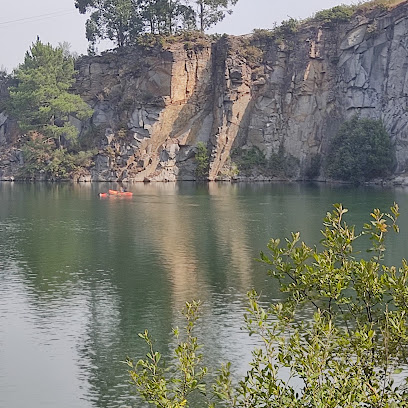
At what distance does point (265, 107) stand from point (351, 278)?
85.2m

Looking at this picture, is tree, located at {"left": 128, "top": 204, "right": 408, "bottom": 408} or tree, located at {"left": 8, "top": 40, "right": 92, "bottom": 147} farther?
tree, located at {"left": 8, "top": 40, "right": 92, "bottom": 147}

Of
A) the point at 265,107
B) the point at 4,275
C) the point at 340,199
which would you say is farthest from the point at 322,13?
the point at 4,275

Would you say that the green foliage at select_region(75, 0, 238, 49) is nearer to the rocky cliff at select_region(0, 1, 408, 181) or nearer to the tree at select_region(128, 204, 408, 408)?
the rocky cliff at select_region(0, 1, 408, 181)

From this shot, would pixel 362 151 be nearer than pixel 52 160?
Yes

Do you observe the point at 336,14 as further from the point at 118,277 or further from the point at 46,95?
the point at 118,277

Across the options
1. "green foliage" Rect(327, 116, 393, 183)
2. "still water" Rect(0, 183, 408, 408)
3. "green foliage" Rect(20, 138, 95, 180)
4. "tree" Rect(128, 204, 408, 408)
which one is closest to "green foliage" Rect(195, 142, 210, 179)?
"green foliage" Rect(20, 138, 95, 180)

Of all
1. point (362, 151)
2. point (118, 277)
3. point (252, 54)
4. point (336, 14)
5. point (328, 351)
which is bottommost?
point (118, 277)

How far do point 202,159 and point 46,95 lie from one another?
19573 millimetres

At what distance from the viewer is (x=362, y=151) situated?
3204 inches

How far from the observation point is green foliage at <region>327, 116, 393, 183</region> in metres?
81.0

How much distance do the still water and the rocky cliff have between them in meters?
26.7

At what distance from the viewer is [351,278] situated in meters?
11.0

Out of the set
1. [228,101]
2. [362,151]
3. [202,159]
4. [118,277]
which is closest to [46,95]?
[202,159]

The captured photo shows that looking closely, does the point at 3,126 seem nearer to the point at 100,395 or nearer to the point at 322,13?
the point at 322,13
